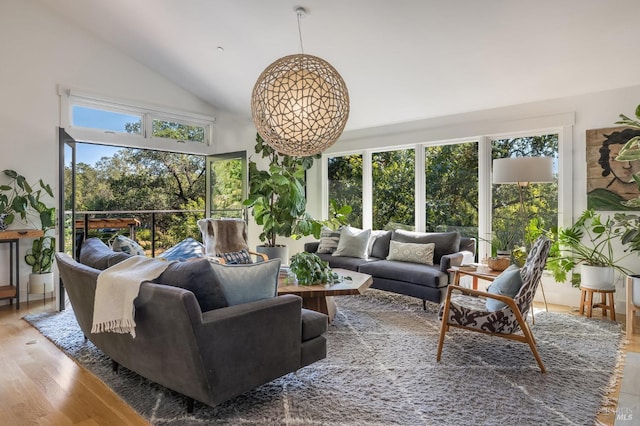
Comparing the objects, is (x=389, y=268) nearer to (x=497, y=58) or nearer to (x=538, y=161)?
(x=538, y=161)

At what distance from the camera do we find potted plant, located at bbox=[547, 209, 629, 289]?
3822 mm

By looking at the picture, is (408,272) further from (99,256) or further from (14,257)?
(14,257)

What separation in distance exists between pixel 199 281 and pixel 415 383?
1.50 metres

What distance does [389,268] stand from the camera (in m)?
4.39

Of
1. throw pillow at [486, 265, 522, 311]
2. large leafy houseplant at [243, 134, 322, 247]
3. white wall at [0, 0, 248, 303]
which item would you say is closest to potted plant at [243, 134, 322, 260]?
large leafy houseplant at [243, 134, 322, 247]

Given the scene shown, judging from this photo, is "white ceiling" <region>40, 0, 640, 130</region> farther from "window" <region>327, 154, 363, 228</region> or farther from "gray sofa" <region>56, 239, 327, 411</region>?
"gray sofa" <region>56, 239, 327, 411</region>

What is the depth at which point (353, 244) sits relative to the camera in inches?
205

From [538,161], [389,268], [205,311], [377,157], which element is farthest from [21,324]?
[538,161]

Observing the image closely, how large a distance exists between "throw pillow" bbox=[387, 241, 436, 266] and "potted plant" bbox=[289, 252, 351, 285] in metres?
1.40

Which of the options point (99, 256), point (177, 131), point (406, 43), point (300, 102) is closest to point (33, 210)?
point (177, 131)

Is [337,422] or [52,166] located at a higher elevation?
[52,166]

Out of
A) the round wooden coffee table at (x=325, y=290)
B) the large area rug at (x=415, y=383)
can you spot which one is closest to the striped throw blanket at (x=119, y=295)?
the large area rug at (x=415, y=383)

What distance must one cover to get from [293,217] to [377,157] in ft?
5.72

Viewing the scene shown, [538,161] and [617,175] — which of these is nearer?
[538,161]
